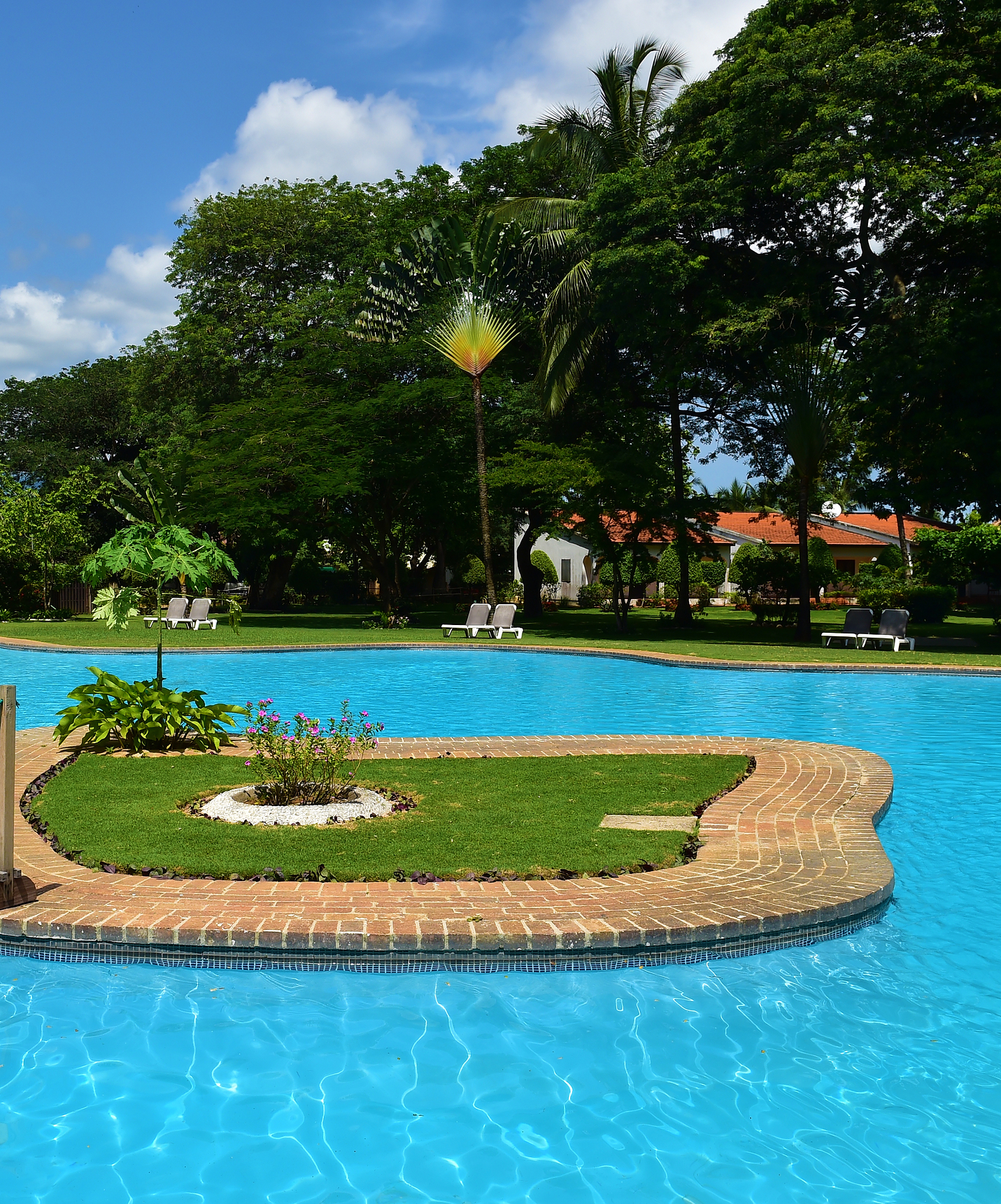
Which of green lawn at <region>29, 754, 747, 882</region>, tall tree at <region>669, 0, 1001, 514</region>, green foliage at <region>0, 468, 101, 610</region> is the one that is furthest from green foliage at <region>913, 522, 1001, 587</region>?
green foliage at <region>0, 468, 101, 610</region>

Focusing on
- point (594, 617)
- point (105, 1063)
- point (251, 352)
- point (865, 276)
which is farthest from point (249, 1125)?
point (251, 352)

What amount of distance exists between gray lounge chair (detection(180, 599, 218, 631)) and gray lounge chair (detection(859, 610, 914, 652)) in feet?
62.5

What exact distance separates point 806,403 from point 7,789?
24.8m

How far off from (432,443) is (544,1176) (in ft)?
100

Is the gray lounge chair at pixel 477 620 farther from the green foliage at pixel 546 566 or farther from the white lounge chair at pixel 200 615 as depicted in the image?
the green foliage at pixel 546 566

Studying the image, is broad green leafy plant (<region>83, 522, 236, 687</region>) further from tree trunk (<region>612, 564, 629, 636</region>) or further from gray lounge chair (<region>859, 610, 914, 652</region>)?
tree trunk (<region>612, 564, 629, 636</region>)

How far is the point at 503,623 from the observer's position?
27953 millimetres

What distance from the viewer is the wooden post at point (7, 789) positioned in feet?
18.5

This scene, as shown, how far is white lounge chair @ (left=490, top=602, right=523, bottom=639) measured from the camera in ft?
91.1

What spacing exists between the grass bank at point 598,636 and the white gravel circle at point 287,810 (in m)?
13.3

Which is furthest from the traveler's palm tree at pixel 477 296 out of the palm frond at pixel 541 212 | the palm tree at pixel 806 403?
the palm tree at pixel 806 403

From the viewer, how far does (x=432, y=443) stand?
110 feet

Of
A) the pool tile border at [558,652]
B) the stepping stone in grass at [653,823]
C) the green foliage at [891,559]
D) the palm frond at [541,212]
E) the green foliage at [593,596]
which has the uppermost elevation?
the palm frond at [541,212]

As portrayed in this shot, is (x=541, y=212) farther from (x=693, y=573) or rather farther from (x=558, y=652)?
(x=693, y=573)
